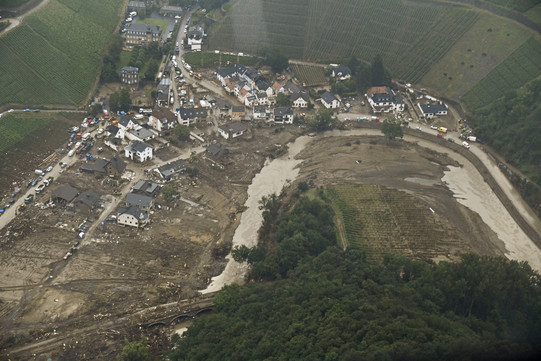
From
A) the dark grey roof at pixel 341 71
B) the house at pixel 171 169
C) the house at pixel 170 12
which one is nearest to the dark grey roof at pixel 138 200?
the house at pixel 171 169

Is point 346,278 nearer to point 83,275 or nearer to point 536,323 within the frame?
point 536,323

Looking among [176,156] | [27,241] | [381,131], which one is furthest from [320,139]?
[27,241]

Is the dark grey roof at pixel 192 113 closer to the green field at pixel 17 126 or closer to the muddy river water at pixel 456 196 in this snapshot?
the muddy river water at pixel 456 196

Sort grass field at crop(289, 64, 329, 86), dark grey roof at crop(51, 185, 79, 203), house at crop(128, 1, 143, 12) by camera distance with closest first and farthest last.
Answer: dark grey roof at crop(51, 185, 79, 203)
grass field at crop(289, 64, 329, 86)
house at crop(128, 1, 143, 12)

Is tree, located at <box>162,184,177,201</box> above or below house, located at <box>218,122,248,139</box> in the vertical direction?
below

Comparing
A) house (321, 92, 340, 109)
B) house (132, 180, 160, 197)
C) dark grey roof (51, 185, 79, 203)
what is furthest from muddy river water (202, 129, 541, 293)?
dark grey roof (51, 185, 79, 203)

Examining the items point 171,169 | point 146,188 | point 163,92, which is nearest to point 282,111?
point 163,92

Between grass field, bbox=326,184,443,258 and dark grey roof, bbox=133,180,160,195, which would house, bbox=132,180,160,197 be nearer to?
dark grey roof, bbox=133,180,160,195
